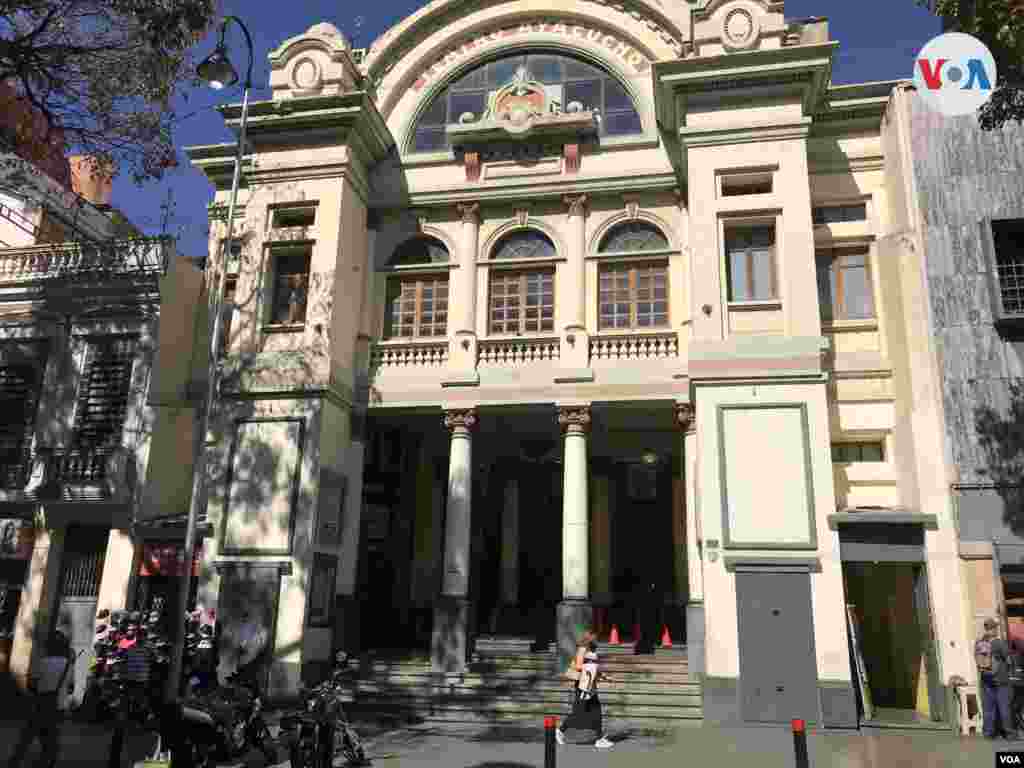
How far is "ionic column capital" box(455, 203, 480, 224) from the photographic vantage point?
677 inches

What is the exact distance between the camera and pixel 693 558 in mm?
14703

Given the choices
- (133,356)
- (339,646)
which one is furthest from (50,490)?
(339,646)

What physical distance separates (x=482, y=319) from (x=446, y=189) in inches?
116

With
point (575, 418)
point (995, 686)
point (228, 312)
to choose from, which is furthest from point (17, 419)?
point (995, 686)

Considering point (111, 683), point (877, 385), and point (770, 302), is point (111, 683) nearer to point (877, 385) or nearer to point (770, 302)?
point (770, 302)

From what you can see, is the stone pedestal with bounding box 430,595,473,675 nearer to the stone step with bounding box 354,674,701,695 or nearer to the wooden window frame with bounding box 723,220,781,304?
the stone step with bounding box 354,674,701,695

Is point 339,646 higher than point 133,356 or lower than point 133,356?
lower

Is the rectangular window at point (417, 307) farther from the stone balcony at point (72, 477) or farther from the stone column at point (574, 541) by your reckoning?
the stone balcony at point (72, 477)

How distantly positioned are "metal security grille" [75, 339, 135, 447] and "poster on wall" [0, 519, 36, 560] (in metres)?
1.92

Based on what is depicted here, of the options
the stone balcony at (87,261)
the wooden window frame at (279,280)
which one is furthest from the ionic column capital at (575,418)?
the stone balcony at (87,261)

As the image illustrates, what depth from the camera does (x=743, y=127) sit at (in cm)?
1525

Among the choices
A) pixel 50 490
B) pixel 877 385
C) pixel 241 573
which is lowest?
pixel 241 573

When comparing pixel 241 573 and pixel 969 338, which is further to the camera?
pixel 241 573

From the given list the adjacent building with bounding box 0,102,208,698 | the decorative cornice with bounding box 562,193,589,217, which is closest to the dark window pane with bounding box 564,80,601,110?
the decorative cornice with bounding box 562,193,589,217
